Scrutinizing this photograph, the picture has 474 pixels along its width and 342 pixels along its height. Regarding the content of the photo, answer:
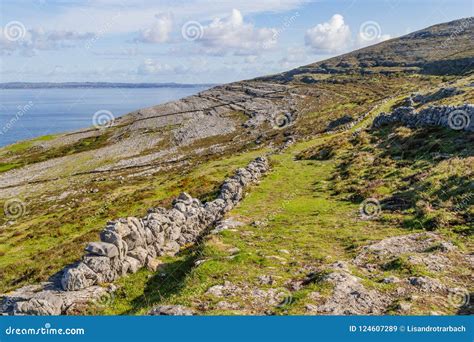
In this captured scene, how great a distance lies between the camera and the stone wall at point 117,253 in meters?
15.8

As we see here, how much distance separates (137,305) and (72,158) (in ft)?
378

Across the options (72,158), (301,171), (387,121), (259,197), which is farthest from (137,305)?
(72,158)

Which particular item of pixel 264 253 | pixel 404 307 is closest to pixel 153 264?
pixel 264 253

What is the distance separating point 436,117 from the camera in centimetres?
4153

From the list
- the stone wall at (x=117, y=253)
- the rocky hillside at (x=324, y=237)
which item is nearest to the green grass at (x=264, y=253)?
the rocky hillside at (x=324, y=237)

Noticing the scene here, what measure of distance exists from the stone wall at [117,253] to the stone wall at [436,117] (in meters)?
22.8

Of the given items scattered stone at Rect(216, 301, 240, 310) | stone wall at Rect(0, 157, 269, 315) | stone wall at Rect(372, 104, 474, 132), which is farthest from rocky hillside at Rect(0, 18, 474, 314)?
stone wall at Rect(0, 157, 269, 315)

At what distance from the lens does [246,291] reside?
14734 mm

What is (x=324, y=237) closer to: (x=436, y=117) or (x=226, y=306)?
(x=226, y=306)

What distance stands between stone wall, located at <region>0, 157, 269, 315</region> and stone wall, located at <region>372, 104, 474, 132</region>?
22750mm

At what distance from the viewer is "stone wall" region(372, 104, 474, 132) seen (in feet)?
118

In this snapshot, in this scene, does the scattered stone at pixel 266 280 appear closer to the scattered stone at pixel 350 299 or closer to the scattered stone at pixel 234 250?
the scattered stone at pixel 350 299

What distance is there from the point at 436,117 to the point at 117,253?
35.3 m

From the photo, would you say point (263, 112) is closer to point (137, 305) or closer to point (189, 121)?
point (189, 121)
